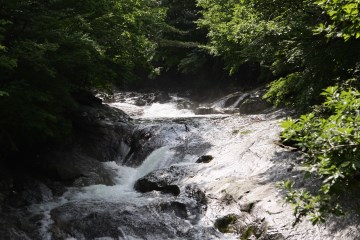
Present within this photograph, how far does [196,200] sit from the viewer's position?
9273 mm

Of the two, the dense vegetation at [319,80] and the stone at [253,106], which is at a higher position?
the stone at [253,106]

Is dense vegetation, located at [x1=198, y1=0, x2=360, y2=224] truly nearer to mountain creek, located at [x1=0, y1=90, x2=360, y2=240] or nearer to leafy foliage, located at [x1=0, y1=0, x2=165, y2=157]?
mountain creek, located at [x1=0, y1=90, x2=360, y2=240]

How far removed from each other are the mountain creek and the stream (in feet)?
0.08

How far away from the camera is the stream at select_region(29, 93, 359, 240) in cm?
751

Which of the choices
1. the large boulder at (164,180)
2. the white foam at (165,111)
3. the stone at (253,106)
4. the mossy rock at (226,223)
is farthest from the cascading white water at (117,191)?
the white foam at (165,111)

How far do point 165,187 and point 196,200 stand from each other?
4.26ft

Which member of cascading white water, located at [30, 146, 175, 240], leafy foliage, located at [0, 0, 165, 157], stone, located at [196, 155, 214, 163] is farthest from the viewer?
stone, located at [196, 155, 214, 163]

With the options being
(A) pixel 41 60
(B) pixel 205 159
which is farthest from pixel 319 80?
(A) pixel 41 60

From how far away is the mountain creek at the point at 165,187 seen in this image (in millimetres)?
7824

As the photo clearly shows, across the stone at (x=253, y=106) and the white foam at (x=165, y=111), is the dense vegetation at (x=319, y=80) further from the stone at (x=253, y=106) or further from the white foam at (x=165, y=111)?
the white foam at (x=165, y=111)

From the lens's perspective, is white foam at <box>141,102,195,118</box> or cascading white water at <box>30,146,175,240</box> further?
white foam at <box>141,102,195,118</box>

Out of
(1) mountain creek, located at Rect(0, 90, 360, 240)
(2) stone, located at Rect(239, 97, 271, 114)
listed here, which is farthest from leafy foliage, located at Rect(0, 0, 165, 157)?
(2) stone, located at Rect(239, 97, 271, 114)

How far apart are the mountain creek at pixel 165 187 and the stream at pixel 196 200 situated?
0.02 metres

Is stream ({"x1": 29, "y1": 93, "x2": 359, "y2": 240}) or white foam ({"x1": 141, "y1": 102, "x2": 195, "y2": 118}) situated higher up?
white foam ({"x1": 141, "y1": 102, "x2": 195, "y2": 118})
